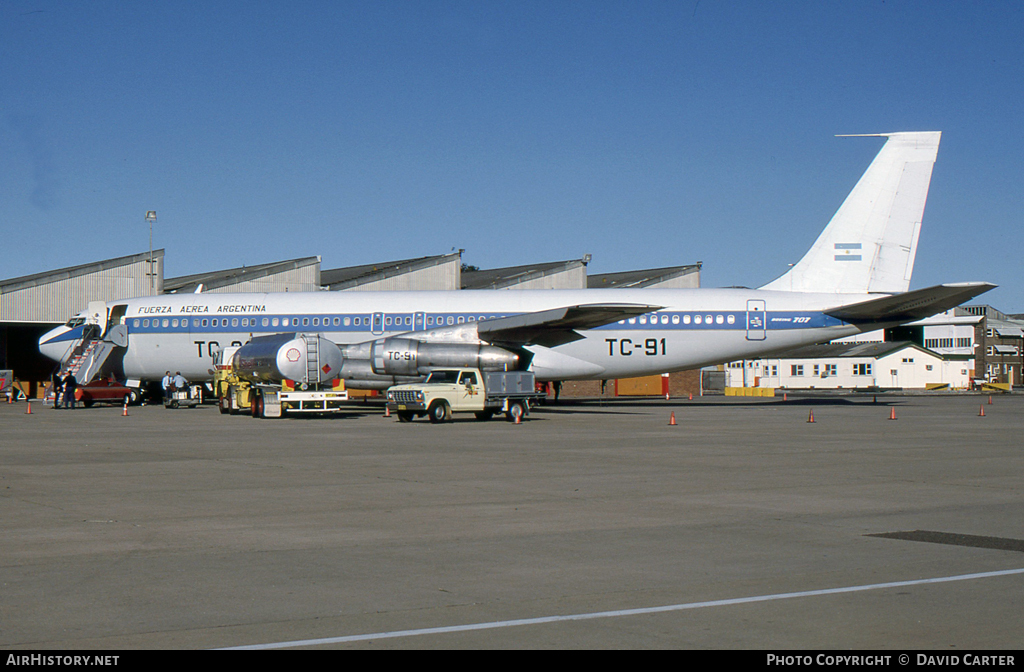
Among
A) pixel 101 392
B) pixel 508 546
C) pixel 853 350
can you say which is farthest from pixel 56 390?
pixel 853 350

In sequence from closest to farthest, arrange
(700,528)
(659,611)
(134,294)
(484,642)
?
(484,642) < (659,611) < (700,528) < (134,294)

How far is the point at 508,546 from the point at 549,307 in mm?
30235

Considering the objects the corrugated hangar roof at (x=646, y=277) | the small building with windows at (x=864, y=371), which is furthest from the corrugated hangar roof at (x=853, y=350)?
the corrugated hangar roof at (x=646, y=277)

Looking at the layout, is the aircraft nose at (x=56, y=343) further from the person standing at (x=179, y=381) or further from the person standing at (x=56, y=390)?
the person standing at (x=179, y=381)

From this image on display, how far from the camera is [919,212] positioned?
129ft

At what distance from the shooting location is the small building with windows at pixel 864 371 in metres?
85.1

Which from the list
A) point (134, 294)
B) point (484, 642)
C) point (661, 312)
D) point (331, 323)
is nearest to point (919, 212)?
point (661, 312)

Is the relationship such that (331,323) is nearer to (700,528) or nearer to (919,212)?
(919,212)

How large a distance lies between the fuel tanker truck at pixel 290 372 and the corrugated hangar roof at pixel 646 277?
36363 millimetres

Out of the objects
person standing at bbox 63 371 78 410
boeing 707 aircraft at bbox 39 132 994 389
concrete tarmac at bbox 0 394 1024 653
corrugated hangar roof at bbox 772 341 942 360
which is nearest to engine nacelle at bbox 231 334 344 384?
boeing 707 aircraft at bbox 39 132 994 389

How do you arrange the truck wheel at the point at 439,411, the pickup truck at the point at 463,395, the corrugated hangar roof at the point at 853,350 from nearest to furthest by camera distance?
the pickup truck at the point at 463,395, the truck wheel at the point at 439,411, the corrugated hangar roof at the point at 853,350

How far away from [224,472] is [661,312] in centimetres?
2529

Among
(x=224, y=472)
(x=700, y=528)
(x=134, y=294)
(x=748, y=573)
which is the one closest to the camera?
(x=748, y=573)

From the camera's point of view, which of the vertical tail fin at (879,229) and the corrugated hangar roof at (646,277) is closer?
the vertical tail fin at (879,229)
